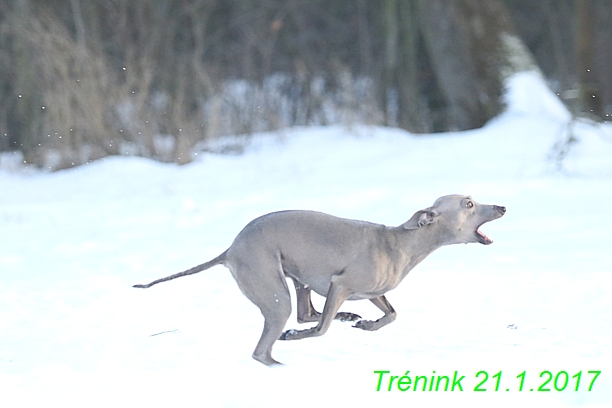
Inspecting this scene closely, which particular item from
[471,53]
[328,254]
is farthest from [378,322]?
[471,53]

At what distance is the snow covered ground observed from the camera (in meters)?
4.30

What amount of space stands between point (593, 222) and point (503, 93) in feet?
18.6

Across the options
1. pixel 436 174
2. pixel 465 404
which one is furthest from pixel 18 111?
pixel 465 404

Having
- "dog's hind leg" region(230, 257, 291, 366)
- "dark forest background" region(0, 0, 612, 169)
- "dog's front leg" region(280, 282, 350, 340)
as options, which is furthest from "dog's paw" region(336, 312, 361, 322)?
"dark forest background" region(0, 0, 612, 169)

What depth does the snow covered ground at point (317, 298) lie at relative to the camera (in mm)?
4297

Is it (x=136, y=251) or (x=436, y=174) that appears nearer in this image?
(x=136, y=251)

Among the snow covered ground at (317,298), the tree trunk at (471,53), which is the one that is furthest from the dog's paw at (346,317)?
the tree trunk at (471,53)

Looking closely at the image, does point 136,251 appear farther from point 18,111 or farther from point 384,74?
point 384,74

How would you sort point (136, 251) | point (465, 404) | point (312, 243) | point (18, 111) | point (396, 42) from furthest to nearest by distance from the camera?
point (396, 42) → point (18, 111) → point (136, 251) → point (312, 243) → point (465, 404)

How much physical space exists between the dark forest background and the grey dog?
626 centimetres

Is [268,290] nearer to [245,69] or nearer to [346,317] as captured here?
[346,317]

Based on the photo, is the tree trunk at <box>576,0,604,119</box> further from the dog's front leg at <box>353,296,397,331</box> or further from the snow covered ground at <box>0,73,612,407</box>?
the dog's front leg at <box>353,296,397,331</box>

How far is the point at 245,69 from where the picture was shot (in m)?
17.0

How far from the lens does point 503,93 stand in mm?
13367
